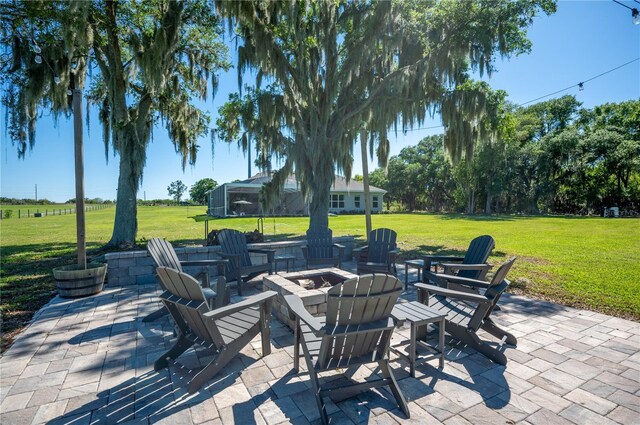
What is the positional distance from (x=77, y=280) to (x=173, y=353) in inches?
112

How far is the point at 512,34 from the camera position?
6918mm

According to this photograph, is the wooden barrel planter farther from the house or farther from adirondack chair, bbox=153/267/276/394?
the house

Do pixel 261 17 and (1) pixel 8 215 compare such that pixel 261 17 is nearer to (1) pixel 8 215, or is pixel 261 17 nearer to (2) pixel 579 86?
(2) pixel 579 86

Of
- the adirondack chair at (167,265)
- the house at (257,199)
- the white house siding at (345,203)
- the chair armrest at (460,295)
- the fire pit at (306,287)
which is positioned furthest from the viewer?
the white house siding at (345,203)

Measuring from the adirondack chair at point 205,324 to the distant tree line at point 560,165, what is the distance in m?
22.6

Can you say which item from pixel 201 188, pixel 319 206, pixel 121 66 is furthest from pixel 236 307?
pixel 201 188

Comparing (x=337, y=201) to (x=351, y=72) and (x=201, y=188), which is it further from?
(x=201, y=188)

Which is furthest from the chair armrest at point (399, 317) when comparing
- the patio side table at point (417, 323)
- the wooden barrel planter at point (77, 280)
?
the wooden barrel planter at point (77, 280)

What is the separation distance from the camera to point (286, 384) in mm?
2352

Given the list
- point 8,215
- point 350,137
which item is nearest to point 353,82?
point 350,137

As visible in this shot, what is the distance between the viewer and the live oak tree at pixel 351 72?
6.73 meters

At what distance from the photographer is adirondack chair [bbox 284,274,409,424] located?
1965 mm

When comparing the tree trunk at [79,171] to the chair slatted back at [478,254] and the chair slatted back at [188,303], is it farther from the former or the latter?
the chair slatted back at [478,254]

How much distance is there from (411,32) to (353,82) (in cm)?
165
